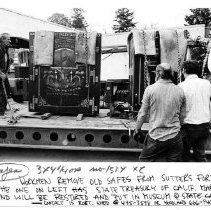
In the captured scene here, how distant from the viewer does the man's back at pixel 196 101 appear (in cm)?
457

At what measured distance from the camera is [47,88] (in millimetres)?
6934

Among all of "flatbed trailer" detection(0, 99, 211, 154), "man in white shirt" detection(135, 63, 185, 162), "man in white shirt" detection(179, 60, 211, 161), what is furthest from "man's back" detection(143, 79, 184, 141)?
"flatbed trailer" detection(0, 99, 211, 154)

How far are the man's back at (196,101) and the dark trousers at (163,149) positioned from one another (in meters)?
0.49

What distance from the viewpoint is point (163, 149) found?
4199mm

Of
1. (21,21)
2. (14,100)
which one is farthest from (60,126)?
(21,21)

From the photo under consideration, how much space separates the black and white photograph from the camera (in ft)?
11.6

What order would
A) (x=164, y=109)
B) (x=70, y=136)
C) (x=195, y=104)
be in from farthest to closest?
(x=70, y=136) → (x=195, y=104) → (x=164, y=109)

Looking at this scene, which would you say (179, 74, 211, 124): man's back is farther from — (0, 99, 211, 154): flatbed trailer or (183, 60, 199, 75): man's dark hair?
(0, 99, 211, 154): flatbed trailer

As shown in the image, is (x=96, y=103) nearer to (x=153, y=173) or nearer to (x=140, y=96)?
(x=140, y=96)

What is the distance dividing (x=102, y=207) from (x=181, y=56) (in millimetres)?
3821

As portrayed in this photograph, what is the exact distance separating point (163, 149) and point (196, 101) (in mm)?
825

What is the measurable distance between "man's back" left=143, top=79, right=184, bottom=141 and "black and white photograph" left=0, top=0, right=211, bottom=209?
1 cm

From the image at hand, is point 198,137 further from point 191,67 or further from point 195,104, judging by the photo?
point 191,67

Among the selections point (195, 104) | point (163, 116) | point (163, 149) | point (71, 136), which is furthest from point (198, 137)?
point (71, 136)
